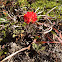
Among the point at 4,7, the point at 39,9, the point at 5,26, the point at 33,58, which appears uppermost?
the point at 4,7

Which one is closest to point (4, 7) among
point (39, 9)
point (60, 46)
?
point (39, 9)

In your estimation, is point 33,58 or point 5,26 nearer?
point 33,58

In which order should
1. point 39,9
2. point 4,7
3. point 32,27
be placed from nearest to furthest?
point 32,27, point 4,7, point 39,9

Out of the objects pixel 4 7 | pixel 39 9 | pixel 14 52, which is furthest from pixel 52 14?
pixel 14 52

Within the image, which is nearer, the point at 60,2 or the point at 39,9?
the point at 39,9

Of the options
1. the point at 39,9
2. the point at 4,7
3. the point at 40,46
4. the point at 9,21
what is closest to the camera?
the point at 40,46

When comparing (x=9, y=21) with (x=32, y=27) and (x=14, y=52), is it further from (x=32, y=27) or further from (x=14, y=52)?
(x=14, y=52)

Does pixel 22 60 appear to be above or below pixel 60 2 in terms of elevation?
below

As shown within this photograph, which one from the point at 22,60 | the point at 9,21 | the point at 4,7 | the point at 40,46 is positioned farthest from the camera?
the point at 4,7

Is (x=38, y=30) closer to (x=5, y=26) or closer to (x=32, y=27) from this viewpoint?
(x=32, y=27)
